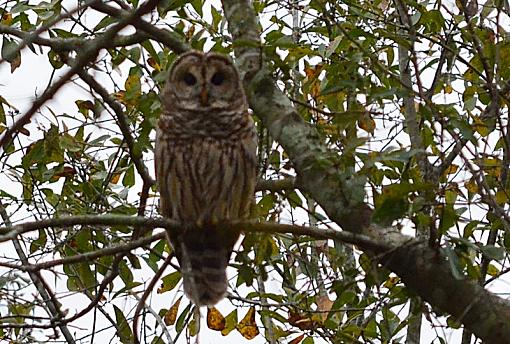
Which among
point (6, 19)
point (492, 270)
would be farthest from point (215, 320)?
point (6, 19)

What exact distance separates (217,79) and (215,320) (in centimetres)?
103

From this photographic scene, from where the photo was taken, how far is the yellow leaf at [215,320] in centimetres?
404

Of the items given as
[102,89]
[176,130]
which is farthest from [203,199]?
[102,89]

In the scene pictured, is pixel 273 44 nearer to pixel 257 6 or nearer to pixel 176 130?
pixel 176 130

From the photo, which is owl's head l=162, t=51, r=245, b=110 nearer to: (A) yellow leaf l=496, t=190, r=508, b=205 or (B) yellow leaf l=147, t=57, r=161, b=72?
(B) yellow leaf l=147, t=57, r=161, b=72

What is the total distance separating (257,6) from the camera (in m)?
4.12

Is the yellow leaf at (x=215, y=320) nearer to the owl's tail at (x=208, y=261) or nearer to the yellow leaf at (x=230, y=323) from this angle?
the yellow leaf at (x=230, y=323)

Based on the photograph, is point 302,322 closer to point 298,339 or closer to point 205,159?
point 298,339

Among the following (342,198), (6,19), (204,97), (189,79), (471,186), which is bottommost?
(342,198)

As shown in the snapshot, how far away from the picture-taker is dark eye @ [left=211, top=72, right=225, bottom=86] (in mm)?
3713

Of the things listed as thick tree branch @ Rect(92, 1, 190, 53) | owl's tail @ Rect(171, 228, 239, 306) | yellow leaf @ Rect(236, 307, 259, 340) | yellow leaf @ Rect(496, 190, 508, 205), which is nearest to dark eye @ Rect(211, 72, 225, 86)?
thick tree branch @ Rect(92, 1, 190, 53)

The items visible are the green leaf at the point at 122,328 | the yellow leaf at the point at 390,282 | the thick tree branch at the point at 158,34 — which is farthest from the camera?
the yellow leaf at the point at 390,282

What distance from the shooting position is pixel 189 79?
3.73 meters

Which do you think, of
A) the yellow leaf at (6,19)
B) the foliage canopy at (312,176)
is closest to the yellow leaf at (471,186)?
the foliage canopy at (312,176)
